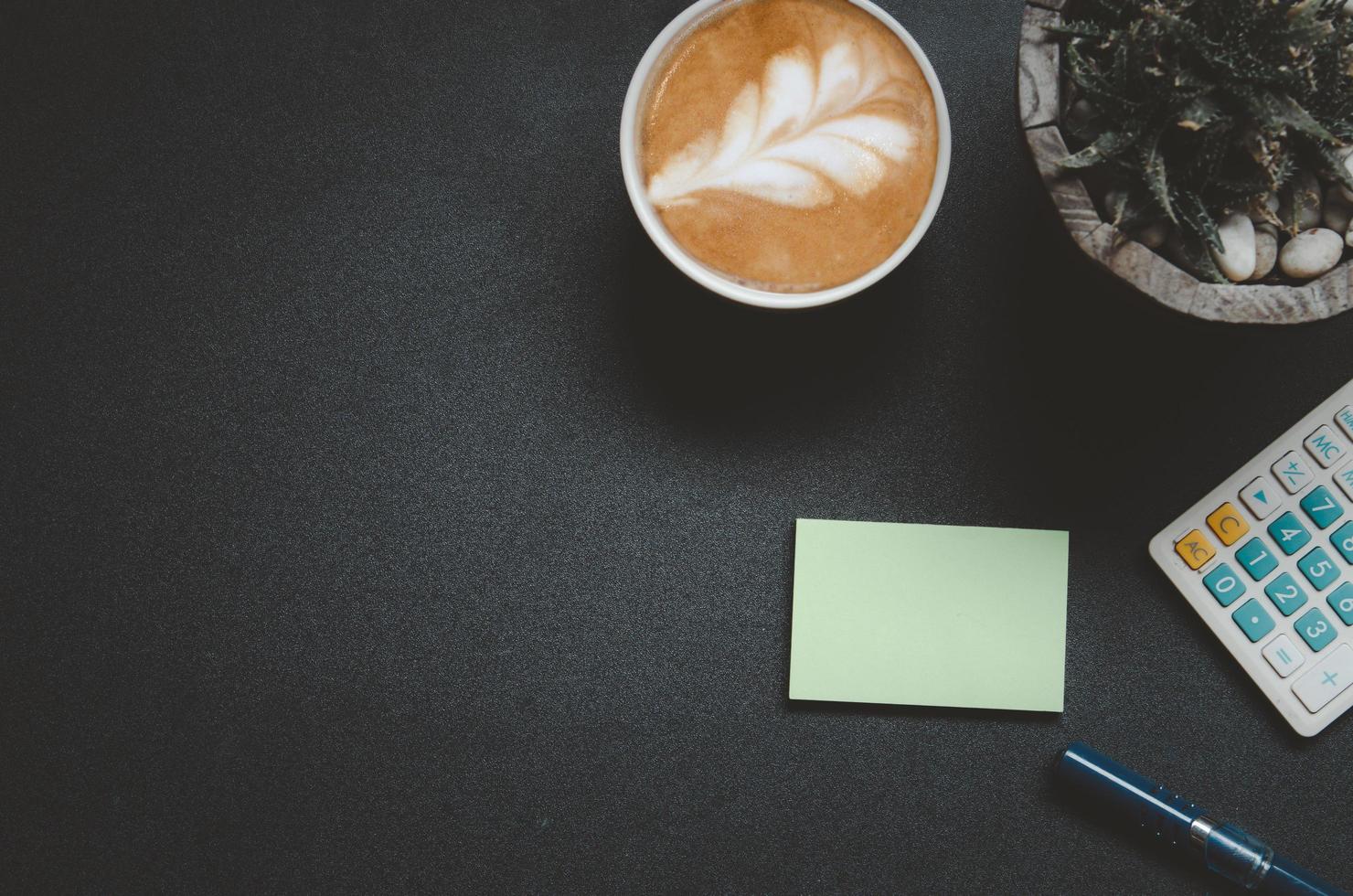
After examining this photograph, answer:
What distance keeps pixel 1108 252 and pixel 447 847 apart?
1.82ft

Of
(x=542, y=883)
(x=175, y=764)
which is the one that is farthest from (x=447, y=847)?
(x=175, y=764)

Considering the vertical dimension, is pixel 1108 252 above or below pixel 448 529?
above

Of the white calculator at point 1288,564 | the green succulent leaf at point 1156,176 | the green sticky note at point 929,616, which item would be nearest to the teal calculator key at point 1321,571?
the white calculator at point 1288,564

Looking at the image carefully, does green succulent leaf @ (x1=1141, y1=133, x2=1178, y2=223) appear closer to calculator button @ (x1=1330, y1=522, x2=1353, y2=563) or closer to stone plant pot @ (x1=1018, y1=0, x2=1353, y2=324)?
stone plant pot @ (x1=1018, y1=0, x2=1353, y2=324)

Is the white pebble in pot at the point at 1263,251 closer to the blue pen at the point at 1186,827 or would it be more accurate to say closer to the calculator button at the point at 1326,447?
the calculator button at the point at 1326,447

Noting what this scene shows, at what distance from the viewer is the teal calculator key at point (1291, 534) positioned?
0.65 meters

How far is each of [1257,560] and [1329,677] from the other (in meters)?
0.09

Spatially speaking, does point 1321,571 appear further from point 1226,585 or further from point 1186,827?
point 1186,827

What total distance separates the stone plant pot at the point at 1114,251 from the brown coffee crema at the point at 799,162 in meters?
0.09

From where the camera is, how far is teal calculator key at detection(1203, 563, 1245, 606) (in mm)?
654

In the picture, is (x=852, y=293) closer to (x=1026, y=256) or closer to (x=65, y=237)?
(x=1026, y=256)

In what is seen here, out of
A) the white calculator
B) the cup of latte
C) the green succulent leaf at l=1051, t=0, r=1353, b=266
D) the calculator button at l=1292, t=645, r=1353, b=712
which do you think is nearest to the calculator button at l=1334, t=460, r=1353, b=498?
the white calculator

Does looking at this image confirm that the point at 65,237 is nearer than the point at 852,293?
No

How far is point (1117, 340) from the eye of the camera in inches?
26.8
